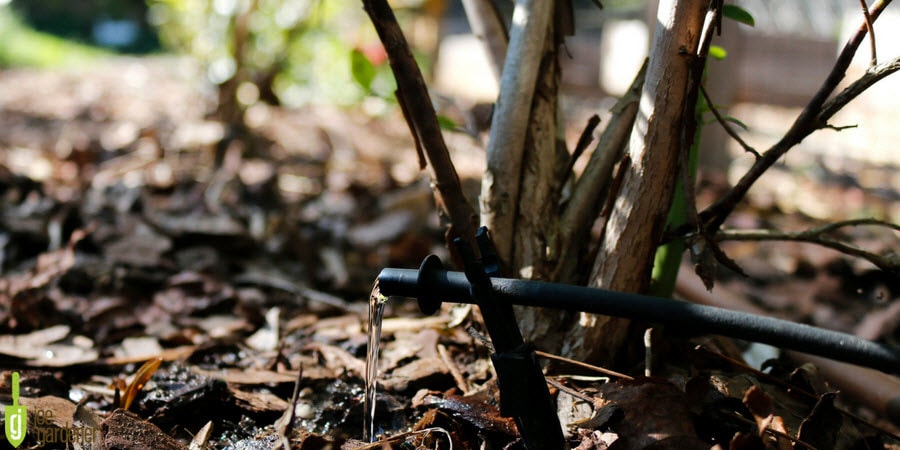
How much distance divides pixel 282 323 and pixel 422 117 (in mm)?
873

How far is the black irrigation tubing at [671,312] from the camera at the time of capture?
0.86 meters

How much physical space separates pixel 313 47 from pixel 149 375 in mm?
5524

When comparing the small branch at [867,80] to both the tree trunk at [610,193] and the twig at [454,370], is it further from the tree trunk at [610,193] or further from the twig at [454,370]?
the twig at [454,370]

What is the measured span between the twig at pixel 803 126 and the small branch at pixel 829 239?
5cm

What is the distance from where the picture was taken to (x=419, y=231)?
2.78 meters

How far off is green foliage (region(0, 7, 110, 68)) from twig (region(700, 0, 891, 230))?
33.1 ft

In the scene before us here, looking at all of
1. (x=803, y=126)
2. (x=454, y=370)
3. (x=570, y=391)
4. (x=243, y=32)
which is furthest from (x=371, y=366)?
(x=243, y=32)

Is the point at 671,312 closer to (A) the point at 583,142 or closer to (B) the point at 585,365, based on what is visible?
(B) the point at 585,365

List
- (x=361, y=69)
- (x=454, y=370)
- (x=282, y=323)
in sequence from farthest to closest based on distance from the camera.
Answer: (x=282, y=323)
(x=361, y=69)
(x=454, y=370)

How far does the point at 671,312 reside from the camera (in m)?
0.91

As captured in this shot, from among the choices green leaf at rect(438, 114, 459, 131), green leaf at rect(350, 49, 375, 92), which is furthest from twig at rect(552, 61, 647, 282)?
green leaf at rect(350, 49, 375, 92)

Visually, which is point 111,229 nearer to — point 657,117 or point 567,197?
point 567,197

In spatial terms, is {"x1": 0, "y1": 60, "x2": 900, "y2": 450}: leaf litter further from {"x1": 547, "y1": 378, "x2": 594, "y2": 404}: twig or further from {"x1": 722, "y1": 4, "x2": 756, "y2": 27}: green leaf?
{"x1": 722, "y1": 4, "x2": 756, "y2": 27}: green leaf

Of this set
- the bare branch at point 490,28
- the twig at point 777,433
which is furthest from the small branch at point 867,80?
the bare branch at point 490,28
